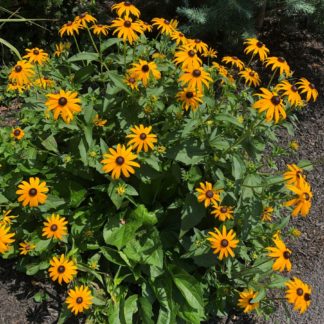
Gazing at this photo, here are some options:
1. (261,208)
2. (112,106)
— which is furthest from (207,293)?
(112,106)

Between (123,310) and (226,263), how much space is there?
77 centimetres

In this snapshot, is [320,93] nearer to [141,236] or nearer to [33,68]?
[141,236]

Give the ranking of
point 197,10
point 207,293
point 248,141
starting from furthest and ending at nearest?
point 197,10 < point 207,293 < point 248,141

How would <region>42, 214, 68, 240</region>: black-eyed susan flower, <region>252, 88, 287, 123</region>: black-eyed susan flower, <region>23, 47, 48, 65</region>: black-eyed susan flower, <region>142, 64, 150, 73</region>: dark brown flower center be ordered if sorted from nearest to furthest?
<region>252, 88, 287, 123</region>: black-eyed susan flower < <region>142, 64, 150, 73</region>: dark brown flower center < <region>42, 214, 68, 240</region>: black-eyed susan flower < <region>23, 47, 48, 65</region>: black-eyed susan flower

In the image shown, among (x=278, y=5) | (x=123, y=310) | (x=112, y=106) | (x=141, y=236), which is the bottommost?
(x=123, y=310)

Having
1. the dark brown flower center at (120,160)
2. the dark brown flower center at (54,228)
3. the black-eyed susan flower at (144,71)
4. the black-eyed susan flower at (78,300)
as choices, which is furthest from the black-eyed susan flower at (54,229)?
the black-eyed susan flower at (144,71)

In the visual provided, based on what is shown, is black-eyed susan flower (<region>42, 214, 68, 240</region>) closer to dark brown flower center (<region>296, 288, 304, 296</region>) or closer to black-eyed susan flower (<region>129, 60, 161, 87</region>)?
black-eyed susan flower (<region>129, 60, 161, 87</region>)

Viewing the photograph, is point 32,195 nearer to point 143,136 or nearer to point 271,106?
point 143,136

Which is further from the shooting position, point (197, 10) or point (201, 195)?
point (197, 10)

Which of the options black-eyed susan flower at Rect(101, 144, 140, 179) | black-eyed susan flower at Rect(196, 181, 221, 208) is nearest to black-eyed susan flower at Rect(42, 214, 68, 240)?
black-eyed susan flower at Rect(101, 144, 140, 179)

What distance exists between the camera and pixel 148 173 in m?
2.77

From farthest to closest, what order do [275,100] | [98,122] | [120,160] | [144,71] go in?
[98,122] → [144,71] → [120,160] → [275,100]

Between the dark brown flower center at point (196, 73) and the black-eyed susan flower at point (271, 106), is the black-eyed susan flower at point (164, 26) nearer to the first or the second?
the dark brown flower center at point (196, 73)

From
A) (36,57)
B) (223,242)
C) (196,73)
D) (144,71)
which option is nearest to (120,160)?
(144,71)
